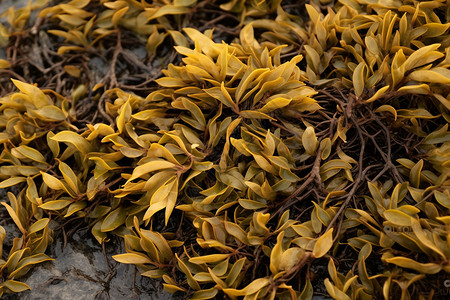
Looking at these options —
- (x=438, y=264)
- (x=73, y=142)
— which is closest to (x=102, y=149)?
(x=73, y=142)

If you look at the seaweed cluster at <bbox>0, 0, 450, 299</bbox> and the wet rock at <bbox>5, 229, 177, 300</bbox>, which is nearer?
the seaweed cluster at <bbox>0, 0, 450, 299</bbox>

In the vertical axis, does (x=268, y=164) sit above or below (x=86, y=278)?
above

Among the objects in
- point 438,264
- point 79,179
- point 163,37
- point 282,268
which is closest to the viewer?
point 438,264

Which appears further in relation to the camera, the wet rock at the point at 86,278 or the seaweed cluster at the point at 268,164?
the wet rock at the point at 86,278

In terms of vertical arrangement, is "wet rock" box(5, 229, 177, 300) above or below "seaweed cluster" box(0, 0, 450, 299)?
below

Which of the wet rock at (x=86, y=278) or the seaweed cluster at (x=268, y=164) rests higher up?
the seaweed cluster at (x=268, y=164)

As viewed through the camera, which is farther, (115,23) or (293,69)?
(115,23)

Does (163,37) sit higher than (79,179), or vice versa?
(163,37)

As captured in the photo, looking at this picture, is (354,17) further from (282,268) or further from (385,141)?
(282,268)
